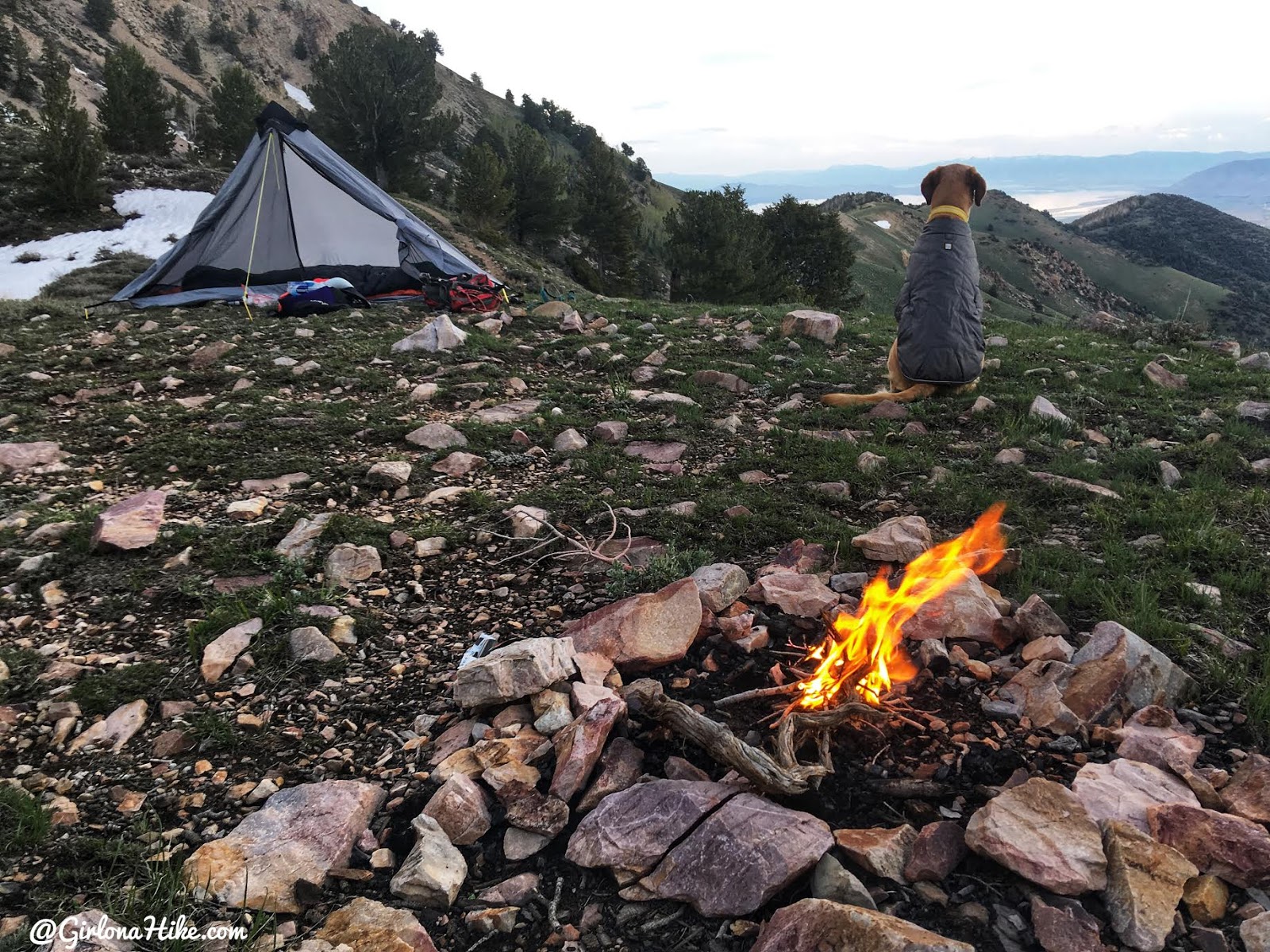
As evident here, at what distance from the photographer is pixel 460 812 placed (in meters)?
2.45

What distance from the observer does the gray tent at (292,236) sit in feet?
39.0

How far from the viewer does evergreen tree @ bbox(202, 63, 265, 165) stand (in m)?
30.0

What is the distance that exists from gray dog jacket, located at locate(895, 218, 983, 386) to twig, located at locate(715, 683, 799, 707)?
18.0 ft

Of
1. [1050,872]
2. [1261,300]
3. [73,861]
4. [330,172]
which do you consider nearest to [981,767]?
[1050,872]

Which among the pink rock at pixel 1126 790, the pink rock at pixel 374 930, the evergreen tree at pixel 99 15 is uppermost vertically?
the evergreen tree at pixel 99 15

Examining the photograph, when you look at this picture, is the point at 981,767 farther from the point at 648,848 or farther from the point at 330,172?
A: the point at 330,172

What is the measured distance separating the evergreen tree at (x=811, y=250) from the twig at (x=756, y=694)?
37.7 m

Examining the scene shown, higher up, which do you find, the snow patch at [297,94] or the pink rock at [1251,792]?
the snow patch at [297,94]

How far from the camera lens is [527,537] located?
15.1 feet

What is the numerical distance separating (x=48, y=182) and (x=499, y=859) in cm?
2131

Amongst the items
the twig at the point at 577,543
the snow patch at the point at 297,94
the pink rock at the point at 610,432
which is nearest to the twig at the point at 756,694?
the twig at the point at 577,543

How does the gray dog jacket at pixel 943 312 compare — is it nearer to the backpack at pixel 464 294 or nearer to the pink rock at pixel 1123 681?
the pink rock at pixel 1123 681

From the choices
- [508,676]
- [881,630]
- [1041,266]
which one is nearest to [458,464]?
[508,676]

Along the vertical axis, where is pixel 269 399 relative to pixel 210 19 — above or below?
below
